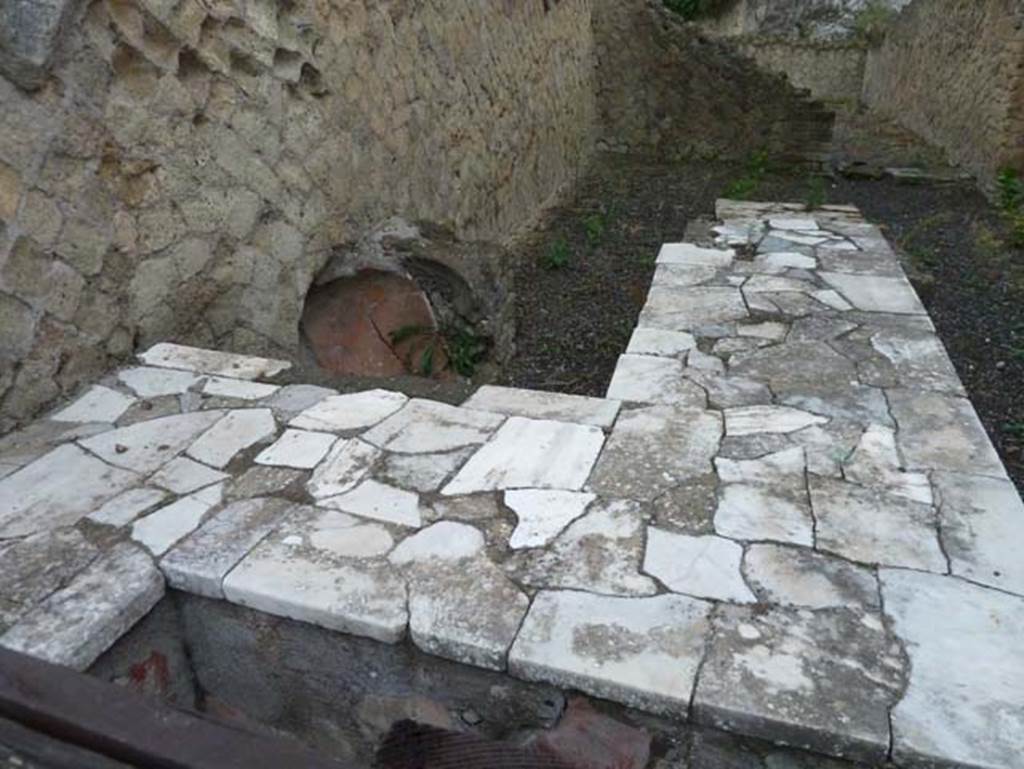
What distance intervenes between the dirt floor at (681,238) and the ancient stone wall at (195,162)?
3.19 ft

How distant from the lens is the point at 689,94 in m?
8.25

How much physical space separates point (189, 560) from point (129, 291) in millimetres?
1305

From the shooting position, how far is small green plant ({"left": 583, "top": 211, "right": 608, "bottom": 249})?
5.68m

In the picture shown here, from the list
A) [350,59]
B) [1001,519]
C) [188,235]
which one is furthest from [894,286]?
[188,235]

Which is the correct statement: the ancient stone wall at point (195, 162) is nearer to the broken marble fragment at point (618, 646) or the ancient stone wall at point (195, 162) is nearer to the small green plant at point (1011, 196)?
the broken marble fragment at point (618, 646)

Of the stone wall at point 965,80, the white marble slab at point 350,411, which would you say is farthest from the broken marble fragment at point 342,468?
the stone wall at point 965,80

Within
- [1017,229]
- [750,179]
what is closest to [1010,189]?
[1017,229]

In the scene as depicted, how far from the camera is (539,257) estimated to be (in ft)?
17.7

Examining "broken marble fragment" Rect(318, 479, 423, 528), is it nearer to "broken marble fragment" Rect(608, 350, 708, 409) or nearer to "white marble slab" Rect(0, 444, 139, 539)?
"white marble slab" Rect(0, 444, 139, 539)

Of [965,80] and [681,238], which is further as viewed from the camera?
[965,80]

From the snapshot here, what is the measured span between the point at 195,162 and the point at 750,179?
608 centimetres

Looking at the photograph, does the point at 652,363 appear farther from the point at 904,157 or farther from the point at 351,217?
the point at 904,157

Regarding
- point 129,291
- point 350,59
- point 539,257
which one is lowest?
point 539,257

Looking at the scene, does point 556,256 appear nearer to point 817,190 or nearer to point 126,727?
point 817,190
